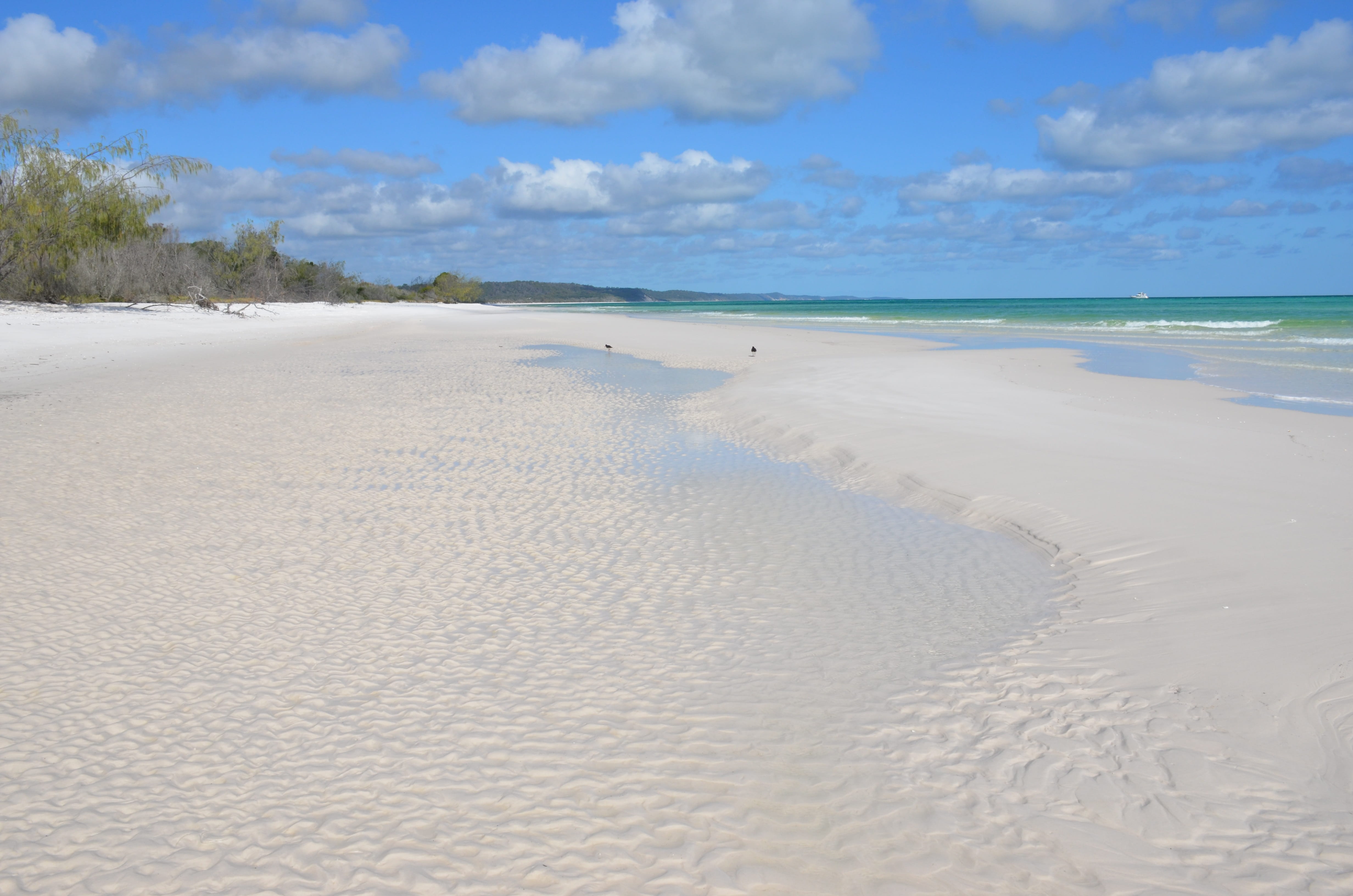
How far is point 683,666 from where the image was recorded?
4.24 metres

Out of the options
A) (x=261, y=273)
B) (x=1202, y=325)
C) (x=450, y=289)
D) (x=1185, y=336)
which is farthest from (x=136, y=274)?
(x=450, y=289)

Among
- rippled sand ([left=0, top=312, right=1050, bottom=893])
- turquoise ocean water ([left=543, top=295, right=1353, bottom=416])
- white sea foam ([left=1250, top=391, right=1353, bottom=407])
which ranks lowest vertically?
rippled sand ([left=0, top=312, right=1050, bottom=893])

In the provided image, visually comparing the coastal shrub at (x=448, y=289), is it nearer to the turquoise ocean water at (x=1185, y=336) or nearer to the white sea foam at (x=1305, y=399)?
the turquoise ocean water at (x=1185, y=336)

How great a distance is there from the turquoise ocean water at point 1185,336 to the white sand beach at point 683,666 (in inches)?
288

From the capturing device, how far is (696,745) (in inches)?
138

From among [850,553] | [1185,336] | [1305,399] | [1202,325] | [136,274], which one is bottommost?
[850,553]

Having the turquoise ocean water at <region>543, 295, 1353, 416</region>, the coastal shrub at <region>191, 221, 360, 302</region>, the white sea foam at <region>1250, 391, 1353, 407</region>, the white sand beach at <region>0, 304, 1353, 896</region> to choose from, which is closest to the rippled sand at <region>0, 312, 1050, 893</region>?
the white sand beach at <region>0, 304, 1353, 896</region>

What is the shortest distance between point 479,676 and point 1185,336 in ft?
113

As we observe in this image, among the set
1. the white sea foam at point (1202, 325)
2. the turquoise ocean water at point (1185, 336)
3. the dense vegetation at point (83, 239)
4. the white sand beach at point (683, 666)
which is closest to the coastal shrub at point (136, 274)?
the dense vegetation at point (83, 239)

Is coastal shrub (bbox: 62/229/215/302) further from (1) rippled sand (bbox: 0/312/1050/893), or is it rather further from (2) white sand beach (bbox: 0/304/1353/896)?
(1) rippled sand (bbox: 0/312/1050/893)

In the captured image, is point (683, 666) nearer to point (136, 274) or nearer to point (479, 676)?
point (479, 676)

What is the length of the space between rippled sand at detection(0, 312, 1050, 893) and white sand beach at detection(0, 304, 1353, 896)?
0.8 inches

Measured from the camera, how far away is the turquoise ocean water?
15359 mm

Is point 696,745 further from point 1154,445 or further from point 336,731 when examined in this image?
point 1154,445
